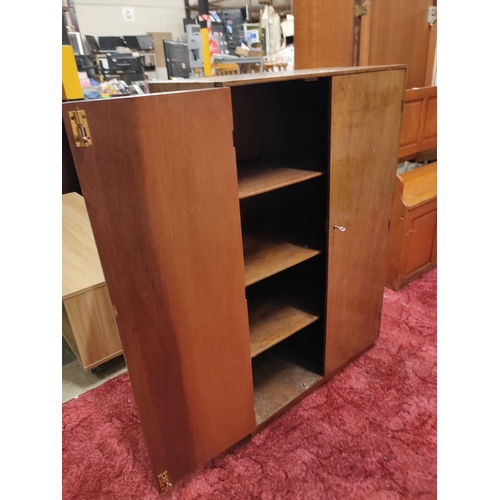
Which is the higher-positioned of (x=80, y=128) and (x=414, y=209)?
(x=80, y=128)

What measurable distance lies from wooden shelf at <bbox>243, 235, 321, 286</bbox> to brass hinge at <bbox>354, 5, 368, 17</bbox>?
1.24 m

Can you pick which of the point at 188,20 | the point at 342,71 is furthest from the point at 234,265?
the point at 188,20

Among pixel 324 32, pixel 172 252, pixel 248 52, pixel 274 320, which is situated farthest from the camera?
pixel 248 52

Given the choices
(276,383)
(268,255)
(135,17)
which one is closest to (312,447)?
(276,383)

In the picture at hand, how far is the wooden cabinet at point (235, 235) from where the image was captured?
0.87 m

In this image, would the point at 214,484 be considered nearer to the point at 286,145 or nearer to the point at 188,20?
the point at 286,145

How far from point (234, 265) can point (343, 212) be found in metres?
0.53

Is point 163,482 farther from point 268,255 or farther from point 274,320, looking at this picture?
point 268,255

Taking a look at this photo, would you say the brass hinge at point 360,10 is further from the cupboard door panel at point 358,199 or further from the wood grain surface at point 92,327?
the wood grain surface at point 92,327

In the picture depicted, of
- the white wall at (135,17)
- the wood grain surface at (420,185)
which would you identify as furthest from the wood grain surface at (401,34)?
the white wall at (135,17)

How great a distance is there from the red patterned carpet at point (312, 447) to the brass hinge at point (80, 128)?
1229 millimetres

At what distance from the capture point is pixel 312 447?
4.74 feet

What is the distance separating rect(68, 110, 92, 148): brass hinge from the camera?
75cm

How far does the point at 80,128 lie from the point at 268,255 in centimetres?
85
